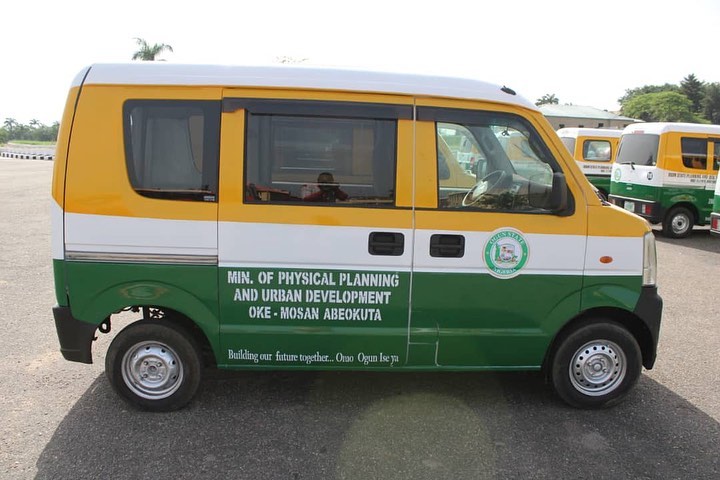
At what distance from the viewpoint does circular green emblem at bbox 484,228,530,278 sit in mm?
3416

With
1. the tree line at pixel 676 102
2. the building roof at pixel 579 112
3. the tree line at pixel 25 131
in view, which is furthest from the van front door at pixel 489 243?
the tree line at pixel 25 131

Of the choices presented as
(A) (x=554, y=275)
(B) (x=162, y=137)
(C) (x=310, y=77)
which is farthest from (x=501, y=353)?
(B) (x=162, y=137)

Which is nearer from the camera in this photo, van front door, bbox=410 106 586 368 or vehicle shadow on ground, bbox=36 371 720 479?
vehicle shadow on ground, bbox=36 371 720 479

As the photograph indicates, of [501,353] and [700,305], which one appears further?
[700,305]

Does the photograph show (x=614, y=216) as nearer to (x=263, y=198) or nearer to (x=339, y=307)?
(x=339, y=307)

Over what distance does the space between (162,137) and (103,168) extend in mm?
398

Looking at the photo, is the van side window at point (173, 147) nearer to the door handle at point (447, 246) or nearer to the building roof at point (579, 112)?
the door handle at point (447, 246)

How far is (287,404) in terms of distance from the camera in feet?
12.3

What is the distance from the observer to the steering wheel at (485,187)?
11.5 ft

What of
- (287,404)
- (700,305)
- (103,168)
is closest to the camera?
(103,168)

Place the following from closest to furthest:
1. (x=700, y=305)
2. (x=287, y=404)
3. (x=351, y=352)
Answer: (x=351, y=352)
(x=287, y=404)
(x=700, y=305)

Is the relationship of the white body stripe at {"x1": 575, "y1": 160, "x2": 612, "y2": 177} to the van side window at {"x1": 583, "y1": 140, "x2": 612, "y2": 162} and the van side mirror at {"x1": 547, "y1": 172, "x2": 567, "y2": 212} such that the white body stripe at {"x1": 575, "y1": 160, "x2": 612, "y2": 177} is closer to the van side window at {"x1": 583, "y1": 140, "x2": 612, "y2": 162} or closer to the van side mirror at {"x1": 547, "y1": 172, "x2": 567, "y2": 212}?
the van side window at {"x1": 583, "y1": 140, "x2": 612, "y2": 162}

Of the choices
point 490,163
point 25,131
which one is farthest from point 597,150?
point 25,131

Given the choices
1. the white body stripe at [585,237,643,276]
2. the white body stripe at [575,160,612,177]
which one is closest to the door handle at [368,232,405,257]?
the white body stripe at [585,237,643,276]
